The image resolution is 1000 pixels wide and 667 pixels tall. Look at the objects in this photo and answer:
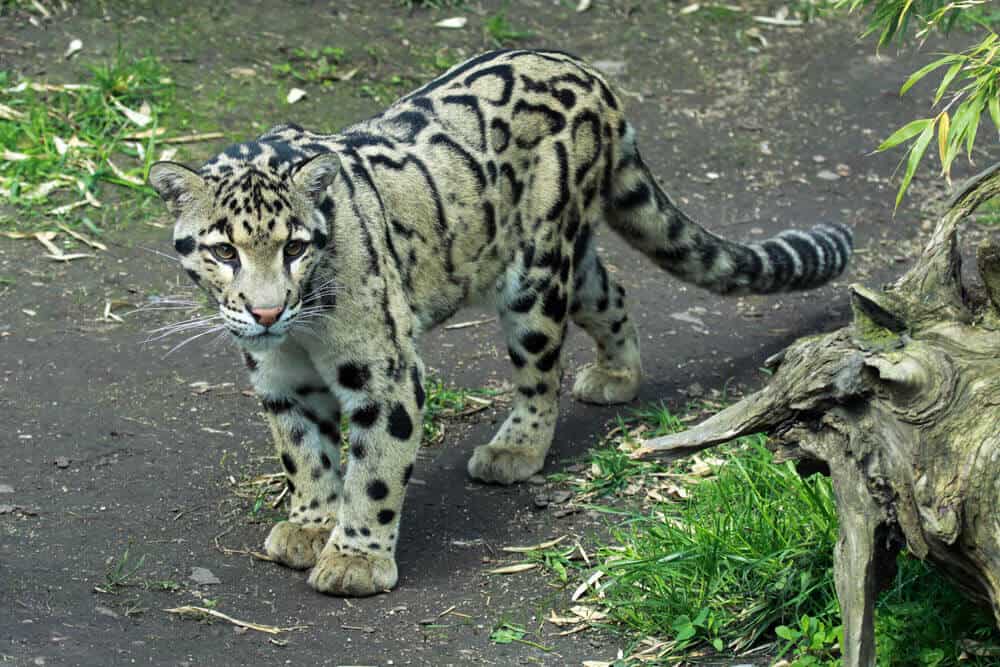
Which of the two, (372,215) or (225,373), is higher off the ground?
(372,215)

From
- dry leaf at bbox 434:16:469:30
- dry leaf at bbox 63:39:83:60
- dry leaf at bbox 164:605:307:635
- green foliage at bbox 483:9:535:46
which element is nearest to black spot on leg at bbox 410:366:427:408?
dry leaf at bbox 164:605:307:635

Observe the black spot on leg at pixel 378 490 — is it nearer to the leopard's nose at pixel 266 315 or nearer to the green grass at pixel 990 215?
the leopard's nose at pixel 266 315

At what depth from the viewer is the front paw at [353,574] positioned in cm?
544

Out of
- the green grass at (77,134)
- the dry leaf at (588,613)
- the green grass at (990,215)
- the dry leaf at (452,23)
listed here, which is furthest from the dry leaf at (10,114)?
the green grass at (990,215)

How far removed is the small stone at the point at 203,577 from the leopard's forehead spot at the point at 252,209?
1.43 meters

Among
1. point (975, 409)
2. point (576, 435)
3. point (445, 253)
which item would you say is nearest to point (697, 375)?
point (576, 435)

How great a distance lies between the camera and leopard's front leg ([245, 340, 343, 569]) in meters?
5.65

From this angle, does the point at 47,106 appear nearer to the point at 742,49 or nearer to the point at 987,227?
the point at 742,49

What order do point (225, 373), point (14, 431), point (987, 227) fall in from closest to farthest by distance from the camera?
point (14, 431)
point (225, 373)
point (987, 227)

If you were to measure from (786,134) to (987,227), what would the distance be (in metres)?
1.79

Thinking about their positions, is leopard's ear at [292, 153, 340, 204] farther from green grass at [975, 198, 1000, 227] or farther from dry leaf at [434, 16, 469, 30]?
dry leaf at [434, 16, 469, 30]

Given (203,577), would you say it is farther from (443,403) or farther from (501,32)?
(501,32)

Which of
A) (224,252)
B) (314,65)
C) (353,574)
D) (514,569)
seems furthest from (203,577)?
(314,65)

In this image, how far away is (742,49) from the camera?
10.9 m
